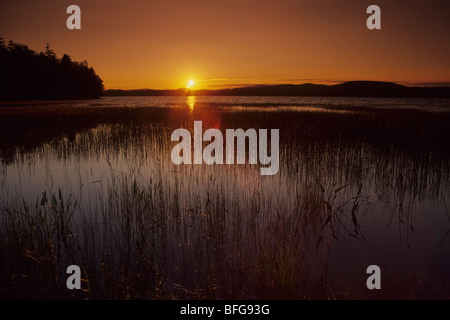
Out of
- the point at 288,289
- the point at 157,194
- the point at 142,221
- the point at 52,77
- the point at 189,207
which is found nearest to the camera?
the point at 288,289

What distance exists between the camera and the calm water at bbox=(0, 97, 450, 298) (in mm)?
3504

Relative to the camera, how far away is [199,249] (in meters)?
4.03

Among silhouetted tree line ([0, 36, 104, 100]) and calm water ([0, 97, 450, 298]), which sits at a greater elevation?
silhouetted tree line ([0, 36, 104, 100])

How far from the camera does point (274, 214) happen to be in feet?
16.9

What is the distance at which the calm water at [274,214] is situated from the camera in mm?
3504

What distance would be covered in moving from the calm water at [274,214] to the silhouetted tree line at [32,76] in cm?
5500

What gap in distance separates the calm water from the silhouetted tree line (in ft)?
180

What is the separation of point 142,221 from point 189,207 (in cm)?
98

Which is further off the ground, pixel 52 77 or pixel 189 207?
pixel 52 77

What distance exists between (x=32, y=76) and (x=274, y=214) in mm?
67421

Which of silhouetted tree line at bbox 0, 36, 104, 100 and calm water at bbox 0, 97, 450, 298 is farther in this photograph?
silhouetted tree line at bbox 0, 36, 104, 100

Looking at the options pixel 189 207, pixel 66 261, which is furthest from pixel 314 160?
pixel 66 261

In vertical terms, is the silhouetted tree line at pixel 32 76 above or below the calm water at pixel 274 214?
above
